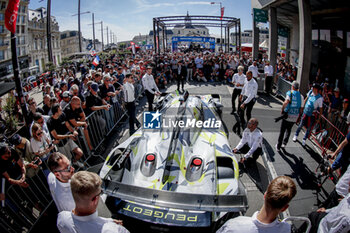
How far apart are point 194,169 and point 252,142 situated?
72.6 inches

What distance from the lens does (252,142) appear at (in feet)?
15.7

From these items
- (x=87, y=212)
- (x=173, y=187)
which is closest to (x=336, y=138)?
(x=173, y=187)

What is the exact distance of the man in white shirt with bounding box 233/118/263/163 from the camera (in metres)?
4.66

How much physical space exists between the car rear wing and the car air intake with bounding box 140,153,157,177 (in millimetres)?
856

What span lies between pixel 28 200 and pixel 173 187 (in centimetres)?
245

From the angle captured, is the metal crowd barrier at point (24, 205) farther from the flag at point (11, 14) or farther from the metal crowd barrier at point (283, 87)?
the metal crowd barrier at point (283, 87)

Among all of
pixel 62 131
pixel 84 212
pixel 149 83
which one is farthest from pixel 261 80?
pixel 84 212

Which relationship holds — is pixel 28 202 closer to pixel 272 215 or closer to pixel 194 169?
pixel 194 169

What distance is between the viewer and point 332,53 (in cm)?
1420

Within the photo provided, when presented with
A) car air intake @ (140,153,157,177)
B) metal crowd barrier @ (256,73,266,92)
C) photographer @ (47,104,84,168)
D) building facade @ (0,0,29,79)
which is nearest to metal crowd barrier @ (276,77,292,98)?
metal crowd barrier @ (256,73,266,92)

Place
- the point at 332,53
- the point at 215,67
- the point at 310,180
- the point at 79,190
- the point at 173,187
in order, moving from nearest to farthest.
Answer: the point at 79,190
the point at 173,187
the point at 310,180
the point at 332,53
the point at 215,67

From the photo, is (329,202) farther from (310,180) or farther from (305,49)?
(305,49)

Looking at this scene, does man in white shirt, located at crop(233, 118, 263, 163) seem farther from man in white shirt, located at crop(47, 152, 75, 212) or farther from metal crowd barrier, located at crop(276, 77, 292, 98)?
metal crowd barrier, located at crop(276, 77, 292, 98)

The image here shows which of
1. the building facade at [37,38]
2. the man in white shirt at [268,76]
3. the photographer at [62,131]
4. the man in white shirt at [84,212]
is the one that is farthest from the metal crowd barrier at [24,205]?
the building facade at [37,38]
